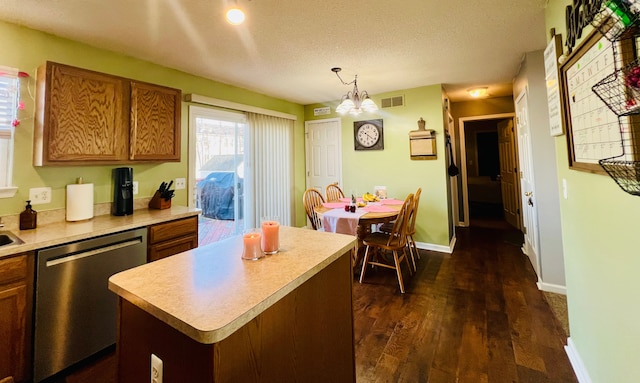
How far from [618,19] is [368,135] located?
3473mm

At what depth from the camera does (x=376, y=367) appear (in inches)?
66.1

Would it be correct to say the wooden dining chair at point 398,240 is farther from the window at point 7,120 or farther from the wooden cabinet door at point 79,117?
the window at point 7,120

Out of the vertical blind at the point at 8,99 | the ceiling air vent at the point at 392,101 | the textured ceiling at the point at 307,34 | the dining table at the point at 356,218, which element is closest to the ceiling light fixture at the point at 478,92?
the textured ceiling at the point at 307,34

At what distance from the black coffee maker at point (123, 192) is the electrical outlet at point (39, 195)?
0.42 metres

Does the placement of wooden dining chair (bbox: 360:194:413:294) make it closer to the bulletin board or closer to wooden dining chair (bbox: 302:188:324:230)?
wooden dining chair (bbox: 302:188:324:230)

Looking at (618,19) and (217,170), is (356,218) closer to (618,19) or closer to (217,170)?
(217,170)

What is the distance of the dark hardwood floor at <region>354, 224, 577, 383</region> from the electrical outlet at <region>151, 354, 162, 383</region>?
121 cm

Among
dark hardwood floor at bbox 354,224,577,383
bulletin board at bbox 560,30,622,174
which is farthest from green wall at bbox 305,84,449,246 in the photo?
bulletin board at bbox 560,30,622,174

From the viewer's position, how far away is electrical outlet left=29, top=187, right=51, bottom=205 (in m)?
1.99

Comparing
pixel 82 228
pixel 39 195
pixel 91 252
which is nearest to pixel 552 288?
pixel 91 252

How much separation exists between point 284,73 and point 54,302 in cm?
287

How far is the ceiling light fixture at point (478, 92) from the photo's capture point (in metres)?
4.13

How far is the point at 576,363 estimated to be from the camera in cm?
160

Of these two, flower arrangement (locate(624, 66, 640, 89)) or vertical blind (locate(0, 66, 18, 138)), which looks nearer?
flower arrangement (locate(624, 66, 640, 89))
